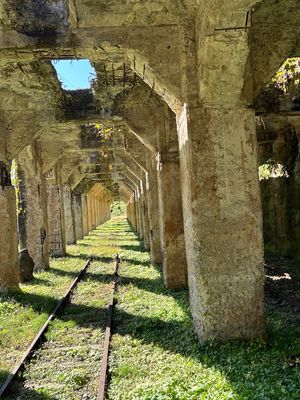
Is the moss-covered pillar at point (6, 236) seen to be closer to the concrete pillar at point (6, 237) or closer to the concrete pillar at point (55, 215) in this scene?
the concrete pillar at point (6, 237)

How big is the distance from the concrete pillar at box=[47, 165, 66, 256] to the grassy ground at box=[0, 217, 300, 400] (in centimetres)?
915

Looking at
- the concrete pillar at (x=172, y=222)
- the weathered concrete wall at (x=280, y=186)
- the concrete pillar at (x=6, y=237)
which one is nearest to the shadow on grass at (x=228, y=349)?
the concrete pillar at (x=172, y=222)

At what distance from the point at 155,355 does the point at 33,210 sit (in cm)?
1029

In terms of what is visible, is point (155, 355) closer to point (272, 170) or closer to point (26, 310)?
point (26, 310)

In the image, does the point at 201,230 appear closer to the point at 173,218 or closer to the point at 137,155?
the point at 173,218

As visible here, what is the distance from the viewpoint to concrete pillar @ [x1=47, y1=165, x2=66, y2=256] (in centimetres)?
1922

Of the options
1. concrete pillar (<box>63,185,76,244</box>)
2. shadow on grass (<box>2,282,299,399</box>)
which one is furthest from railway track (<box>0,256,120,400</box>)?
concrete pillar (<box>63,185,76,244</box>)

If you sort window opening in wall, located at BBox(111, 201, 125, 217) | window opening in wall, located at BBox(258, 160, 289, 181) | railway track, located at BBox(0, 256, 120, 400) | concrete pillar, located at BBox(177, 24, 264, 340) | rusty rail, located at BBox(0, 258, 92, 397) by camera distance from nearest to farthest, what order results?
railway track, located at BBox(0, 256, 120, 400) < rusty rail, located at BBox(0, 258, 92, 397) < concrete pillar, located at BBox(177, 24, 264, 340) < window opening in wall, located at BBox(258, 160, 289, 181) < window opening in wall, located at BBox(111, 201, 125, 217)

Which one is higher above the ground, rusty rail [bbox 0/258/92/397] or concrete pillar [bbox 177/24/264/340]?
concrete pillar [bbox 177/24/264/340]

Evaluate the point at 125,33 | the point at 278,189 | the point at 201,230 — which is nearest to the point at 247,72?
the point at 125,33

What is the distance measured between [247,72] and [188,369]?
410cm

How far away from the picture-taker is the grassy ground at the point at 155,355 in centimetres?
464

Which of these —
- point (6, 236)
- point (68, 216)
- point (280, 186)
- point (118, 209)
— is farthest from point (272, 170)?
point (118, 209)

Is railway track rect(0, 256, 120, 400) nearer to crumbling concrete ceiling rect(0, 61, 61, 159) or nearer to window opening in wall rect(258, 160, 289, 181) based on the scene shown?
crumbling concrete ceiling rect(0, 61, 61, 159)
